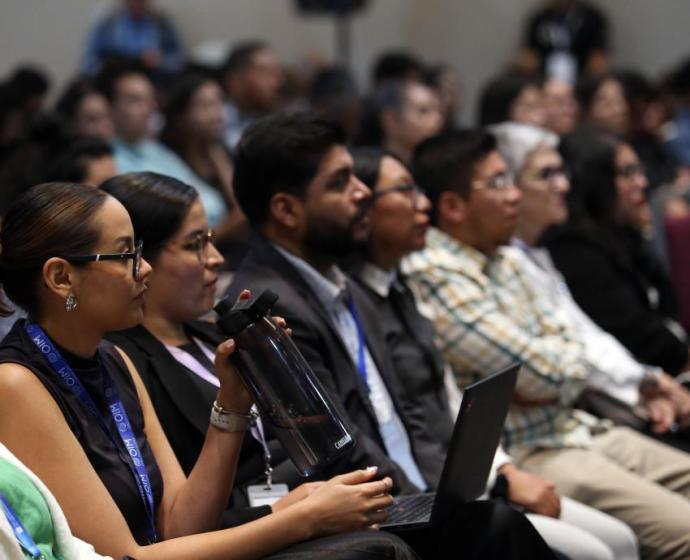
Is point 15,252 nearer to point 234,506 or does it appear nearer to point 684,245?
point 234,506

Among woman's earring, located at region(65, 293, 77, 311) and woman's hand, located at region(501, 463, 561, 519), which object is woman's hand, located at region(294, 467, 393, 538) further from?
woman's hand, located at region(501, 463, 561, 519)

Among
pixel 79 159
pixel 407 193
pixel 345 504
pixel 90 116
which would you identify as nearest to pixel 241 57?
pixel 90 116

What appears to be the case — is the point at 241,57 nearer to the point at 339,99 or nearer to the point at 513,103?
the point at 339,99

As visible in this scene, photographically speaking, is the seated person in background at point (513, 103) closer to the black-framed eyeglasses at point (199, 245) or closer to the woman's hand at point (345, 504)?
the black-framed eyeglasses at point (199, 245)

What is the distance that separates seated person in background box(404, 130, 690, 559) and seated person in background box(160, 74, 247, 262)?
5.43ft

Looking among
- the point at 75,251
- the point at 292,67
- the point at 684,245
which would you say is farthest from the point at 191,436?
the point at 292,67

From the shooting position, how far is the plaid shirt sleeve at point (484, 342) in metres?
3.04

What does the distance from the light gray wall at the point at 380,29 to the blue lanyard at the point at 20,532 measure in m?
6.51

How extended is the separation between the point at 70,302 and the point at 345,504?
0.59 metres

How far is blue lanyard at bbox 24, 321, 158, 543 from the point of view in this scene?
195 centimetres

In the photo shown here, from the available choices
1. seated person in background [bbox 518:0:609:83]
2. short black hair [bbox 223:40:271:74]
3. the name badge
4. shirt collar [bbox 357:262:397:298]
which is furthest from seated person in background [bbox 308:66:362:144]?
the name badge

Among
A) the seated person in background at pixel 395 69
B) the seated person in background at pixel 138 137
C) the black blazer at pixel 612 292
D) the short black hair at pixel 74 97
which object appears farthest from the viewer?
the seated person in background at pixel 395 69

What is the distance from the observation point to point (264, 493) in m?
2.31

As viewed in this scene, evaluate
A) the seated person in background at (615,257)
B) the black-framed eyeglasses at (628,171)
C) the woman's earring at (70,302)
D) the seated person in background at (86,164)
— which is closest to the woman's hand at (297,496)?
the woman's earring at (70,302)
